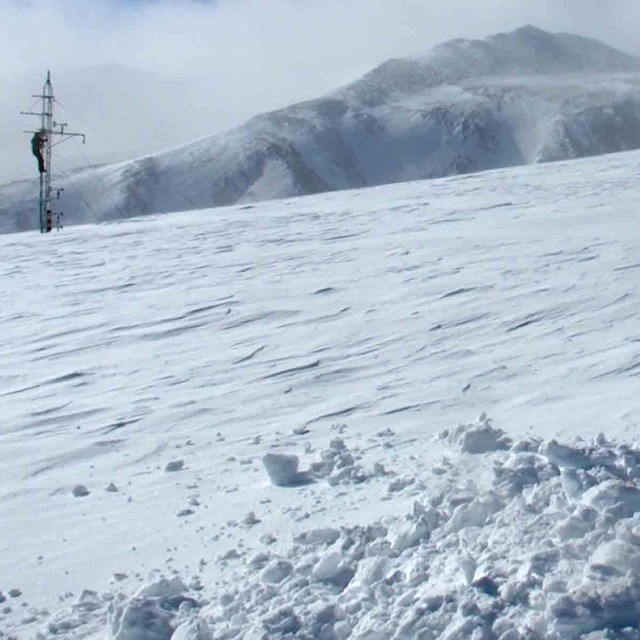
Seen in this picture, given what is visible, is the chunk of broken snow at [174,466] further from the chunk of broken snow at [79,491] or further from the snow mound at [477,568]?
the snow mound at [477,568]

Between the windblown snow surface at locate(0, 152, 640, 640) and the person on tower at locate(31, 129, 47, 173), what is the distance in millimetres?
13040

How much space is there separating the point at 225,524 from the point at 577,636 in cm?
185

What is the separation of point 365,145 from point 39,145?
402 ft

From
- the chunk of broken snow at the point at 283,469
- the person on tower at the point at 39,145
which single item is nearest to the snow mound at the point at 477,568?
the chunk of broken snow at the point at 283,469

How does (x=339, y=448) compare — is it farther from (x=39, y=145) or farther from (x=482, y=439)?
(x=39, y=145)

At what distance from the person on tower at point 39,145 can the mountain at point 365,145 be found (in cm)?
9578

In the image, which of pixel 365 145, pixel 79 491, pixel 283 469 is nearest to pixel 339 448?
pixel 283 469

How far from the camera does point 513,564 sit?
3957mm

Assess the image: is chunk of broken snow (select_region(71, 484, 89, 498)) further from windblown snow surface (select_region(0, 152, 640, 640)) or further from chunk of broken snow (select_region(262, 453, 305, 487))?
chunk of broken snow (select_region(262, 453, 305, 487))

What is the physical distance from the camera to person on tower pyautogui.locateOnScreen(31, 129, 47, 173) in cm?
2458

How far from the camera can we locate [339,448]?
18.4 feet

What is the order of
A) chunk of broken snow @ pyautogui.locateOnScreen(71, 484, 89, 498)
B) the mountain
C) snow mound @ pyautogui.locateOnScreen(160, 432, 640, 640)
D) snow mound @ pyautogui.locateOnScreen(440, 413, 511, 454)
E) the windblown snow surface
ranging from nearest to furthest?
snow mound @ pyautogui.locateOnScreen(160, 432, 640, 640) → the windblown snow surface → snow mound @ pyautogui.locateOnScreen(440, 413, 511, 454) → chunk of broken snow @ pyautogui.locateOnScreen(71, 484, 89, 498) → the mountain

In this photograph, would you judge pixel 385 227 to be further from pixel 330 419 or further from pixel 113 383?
pixel 330 419

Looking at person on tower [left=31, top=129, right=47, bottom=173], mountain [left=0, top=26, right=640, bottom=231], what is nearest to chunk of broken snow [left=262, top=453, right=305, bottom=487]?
person on tower [left=31, top=129, right=47, bottom=173]
